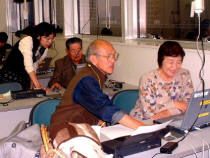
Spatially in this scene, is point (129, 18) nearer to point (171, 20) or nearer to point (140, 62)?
point (171, 20)

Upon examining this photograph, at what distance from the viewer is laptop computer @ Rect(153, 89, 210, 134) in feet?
6.43

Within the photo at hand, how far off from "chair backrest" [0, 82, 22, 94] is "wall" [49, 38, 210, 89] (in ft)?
3.92

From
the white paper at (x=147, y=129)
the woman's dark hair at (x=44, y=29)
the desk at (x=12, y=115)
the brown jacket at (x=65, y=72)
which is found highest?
the woman's dark hair at (x=44, y=29)

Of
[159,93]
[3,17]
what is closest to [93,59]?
[159,93]

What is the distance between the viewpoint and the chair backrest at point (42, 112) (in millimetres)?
2496

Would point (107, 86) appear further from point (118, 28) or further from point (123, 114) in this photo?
point (123, 114)

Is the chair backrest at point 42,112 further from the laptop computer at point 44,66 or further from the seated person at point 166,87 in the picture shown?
the laptop computer at point 44,66

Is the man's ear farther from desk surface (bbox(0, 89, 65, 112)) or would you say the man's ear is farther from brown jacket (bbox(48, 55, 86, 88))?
brown jacket (bbox(48, 55, 86, 88))

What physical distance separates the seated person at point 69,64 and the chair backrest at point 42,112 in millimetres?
1362

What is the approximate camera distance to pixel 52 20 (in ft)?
21.2

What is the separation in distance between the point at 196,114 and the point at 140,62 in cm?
162

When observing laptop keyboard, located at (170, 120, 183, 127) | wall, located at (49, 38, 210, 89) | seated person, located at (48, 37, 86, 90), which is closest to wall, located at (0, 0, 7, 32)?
seated person, located at (48, 37, 86, 90)

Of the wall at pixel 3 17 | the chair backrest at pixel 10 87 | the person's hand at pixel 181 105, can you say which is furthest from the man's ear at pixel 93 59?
the wall at pixel 3 17

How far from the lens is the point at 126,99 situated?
9.85 ft
